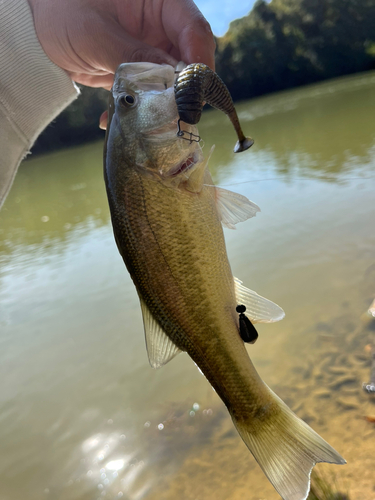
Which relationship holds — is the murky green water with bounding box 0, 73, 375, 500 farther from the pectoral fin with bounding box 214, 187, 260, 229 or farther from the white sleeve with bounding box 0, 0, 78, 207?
the white sleeve with bounding box 0, 0, 78, 207

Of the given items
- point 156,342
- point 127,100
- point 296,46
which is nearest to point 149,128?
point 127,100

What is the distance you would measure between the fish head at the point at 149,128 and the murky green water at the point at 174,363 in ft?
1.86

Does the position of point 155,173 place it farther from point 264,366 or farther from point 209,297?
point 264,366

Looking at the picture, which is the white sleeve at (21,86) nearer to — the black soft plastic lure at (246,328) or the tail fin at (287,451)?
the black soft plastic lure at (246,328)

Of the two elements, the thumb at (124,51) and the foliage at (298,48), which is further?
the foliage at (298,48)

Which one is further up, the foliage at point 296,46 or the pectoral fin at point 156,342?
the pectoral fin at point 156,342

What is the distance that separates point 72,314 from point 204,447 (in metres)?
3.73

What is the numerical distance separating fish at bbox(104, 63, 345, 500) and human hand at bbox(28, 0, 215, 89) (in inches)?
7.7

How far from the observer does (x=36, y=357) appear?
5.82 metres

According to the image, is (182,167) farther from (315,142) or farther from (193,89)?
(315,142)

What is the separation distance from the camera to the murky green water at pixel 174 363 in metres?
3.52

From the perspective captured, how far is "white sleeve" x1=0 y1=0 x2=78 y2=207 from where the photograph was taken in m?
2.14

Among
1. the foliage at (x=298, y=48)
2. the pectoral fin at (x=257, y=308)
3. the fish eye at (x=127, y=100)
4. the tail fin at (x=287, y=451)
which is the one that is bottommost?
the foliage at (x=298, y=48)

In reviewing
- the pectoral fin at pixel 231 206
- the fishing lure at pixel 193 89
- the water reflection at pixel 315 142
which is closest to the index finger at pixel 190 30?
the fishing lure at pixel 193 89
